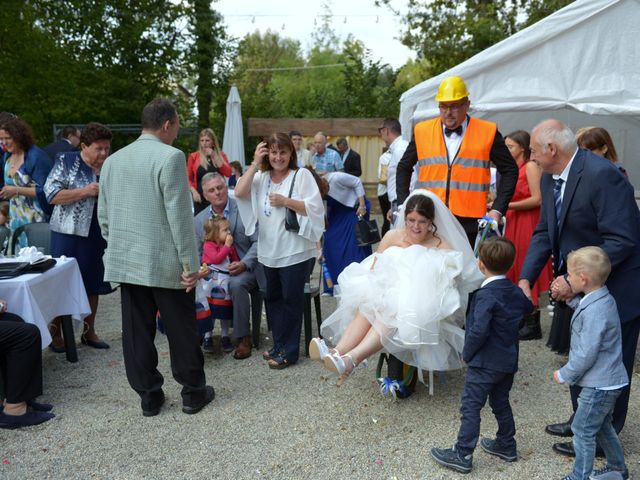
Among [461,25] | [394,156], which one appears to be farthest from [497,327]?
[461,25]

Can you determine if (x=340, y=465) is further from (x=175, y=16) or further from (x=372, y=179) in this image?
(x=175, y=16)

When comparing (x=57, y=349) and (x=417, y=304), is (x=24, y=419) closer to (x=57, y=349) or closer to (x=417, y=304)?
(x=57, y=349)

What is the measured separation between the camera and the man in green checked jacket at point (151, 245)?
3725mm

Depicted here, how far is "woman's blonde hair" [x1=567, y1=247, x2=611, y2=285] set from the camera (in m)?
3.02

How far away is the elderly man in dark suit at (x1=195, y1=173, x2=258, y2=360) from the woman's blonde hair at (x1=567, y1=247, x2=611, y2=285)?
286 centimetres

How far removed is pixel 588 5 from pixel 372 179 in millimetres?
9398

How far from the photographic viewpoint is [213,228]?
17.5 ft

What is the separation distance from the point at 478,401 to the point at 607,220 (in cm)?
111

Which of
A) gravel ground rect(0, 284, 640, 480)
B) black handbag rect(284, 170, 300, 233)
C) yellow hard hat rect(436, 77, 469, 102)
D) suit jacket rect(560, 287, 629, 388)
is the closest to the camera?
suit jacket rect(560, 287, 629, 388)

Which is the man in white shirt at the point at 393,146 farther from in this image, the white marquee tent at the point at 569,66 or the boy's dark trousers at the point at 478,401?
the boy's dark trousers at the point at 478,401

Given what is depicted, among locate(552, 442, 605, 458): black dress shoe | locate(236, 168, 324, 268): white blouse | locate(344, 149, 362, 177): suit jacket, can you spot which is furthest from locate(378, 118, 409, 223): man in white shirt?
locate(552, 442, 605, 458): black dress shoe

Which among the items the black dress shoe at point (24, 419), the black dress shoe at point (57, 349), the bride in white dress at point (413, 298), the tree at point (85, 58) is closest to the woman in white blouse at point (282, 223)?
the bride in white dress at point (413, 298)

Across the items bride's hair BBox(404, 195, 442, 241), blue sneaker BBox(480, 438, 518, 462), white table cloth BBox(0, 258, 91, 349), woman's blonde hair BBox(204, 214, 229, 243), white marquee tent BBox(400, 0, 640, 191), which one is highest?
white marquee tent BBox(400, 0, 640, 191)

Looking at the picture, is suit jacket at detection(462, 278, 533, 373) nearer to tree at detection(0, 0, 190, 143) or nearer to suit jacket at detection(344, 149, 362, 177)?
suit jacket at detection(344, 149, 362, 177)
